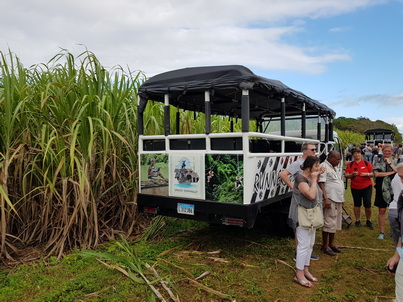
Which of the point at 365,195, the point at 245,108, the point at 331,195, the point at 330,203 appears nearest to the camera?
the point at 245,108

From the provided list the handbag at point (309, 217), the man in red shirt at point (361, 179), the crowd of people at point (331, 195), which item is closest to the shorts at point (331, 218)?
the crowd of people at point (331, 195)

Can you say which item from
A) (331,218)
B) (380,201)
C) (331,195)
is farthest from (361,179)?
(331,218)

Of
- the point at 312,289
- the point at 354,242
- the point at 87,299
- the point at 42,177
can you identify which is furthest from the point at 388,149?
the point at 42,177

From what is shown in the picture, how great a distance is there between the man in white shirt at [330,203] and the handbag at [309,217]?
Result: 918 millimetres

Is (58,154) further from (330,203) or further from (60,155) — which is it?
(330,203)

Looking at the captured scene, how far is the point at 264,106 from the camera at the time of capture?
22.7 ft

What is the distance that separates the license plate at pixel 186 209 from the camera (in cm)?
414

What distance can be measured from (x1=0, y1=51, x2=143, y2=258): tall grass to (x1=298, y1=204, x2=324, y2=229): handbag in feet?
8.33

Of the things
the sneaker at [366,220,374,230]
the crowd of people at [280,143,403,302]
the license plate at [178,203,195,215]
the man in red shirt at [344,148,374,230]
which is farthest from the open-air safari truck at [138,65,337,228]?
the sneaker at [366,220,374,230]

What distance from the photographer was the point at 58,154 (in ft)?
13.5

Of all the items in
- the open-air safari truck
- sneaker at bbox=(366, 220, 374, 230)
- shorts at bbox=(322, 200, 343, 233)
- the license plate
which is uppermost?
the open-air safari truck

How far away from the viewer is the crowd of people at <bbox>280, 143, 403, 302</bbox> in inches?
115

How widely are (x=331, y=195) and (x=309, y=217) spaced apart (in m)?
1.23

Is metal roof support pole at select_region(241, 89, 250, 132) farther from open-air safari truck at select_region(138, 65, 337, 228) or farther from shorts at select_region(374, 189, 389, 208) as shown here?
shorts at select_region(374, 189, 389, 208)
